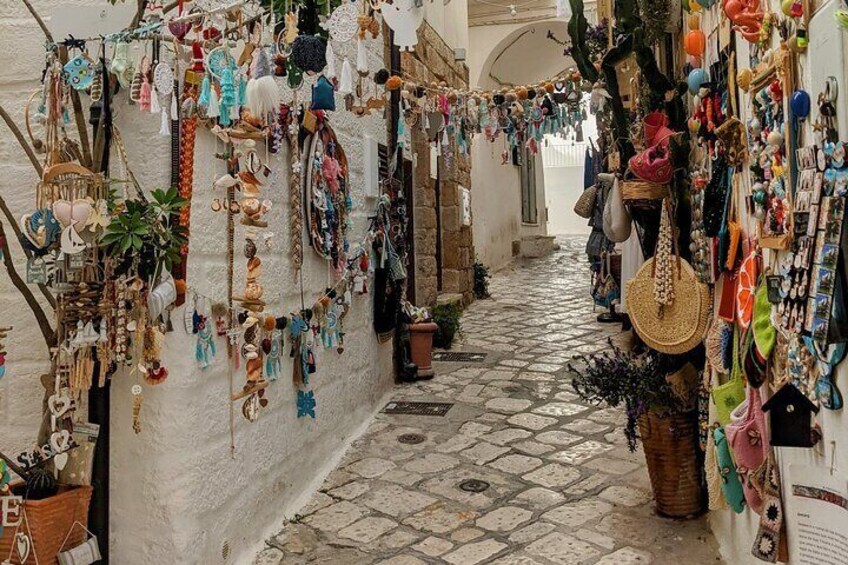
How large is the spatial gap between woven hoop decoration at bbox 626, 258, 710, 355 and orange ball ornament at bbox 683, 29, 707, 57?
74 cm

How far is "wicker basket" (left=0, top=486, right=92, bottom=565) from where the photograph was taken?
6.12ft

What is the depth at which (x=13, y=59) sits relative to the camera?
222 centimetres

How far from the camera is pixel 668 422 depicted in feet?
8.80

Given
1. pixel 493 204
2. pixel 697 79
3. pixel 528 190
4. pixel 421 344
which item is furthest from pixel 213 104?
pixel 528 190

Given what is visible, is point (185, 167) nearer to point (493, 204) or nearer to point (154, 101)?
point (154, 101)

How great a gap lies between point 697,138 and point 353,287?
211 centimetres

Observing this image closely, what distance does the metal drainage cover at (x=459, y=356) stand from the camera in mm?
5739

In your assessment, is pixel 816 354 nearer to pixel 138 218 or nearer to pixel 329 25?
pixel 329 25

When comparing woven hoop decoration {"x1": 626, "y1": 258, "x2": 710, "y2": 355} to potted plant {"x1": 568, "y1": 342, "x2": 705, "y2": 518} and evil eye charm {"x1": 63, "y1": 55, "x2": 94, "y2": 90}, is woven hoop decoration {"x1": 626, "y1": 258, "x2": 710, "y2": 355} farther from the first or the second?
evil eye charm {"x1": 63, "y1": 55, "x2": 94, "y2": 90}

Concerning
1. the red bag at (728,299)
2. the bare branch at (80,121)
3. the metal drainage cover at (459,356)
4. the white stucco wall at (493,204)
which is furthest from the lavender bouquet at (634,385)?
the white stucco wall at (493,204)

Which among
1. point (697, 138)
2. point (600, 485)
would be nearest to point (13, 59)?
point (697, 138)

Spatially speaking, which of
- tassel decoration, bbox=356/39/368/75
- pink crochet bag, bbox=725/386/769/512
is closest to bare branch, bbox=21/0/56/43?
tassel decoration, bbox=356/39/368/75

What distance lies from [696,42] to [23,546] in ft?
8.65

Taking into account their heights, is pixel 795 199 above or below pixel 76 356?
above
